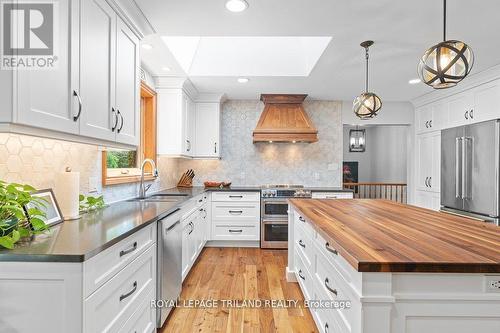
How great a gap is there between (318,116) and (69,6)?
4237 millimetres

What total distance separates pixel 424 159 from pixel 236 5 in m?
4.26

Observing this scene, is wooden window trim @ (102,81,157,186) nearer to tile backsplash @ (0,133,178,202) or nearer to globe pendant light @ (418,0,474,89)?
tile backsplash @ (0,133,178,202)

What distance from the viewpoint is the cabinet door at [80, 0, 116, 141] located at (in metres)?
1.57

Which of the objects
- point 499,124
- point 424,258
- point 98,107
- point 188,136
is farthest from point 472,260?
point 188,136

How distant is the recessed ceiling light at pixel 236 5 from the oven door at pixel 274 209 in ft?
9.18

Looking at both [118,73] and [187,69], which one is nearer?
[118,73]

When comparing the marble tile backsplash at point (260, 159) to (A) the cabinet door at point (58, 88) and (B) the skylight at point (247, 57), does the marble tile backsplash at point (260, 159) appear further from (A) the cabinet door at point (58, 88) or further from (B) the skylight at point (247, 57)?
(A) the cabinet door at point (58, 88)

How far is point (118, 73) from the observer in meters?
1.97

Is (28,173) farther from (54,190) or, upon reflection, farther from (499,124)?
(499,124)

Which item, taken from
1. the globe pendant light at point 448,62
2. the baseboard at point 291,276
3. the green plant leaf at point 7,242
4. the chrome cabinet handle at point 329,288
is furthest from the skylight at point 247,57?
the green plant leaf at point 7,242

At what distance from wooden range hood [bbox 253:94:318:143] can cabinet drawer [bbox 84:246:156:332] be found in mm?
2999

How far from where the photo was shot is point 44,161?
1721 mm

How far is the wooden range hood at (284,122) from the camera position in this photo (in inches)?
180

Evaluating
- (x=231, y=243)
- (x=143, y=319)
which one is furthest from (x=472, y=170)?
(x=143, y=319)
